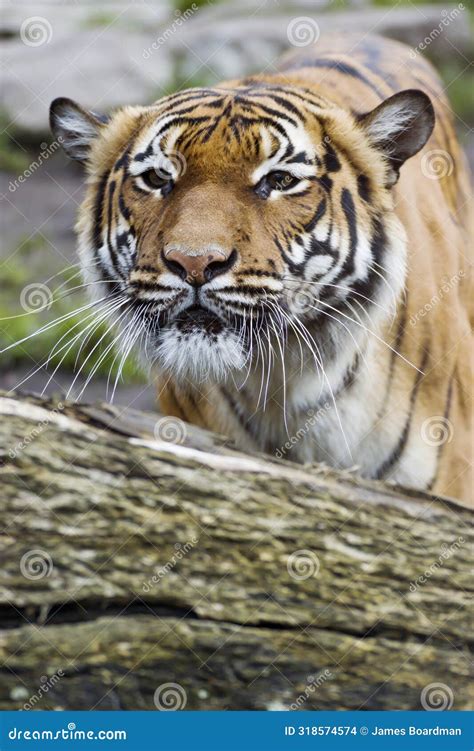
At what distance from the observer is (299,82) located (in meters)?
2.94

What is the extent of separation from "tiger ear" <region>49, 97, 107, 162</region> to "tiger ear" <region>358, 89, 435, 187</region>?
738mm

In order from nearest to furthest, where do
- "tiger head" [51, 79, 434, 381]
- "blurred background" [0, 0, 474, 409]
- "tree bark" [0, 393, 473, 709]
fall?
"tree bark" [0, 393, 473, 709], "tiger head" [51, 79, 434, 381], "blurred background" [0, 0, 474, 409]

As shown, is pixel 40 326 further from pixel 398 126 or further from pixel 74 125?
pixel 398 126

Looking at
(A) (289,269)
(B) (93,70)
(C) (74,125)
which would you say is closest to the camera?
(A) (289,269)

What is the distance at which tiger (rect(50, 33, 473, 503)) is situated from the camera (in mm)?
2305

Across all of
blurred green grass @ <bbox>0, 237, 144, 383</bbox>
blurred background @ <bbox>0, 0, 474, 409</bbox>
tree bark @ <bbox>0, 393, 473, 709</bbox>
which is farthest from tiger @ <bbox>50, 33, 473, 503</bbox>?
blurred background @ <bbox>0, 0, 474, 409</bbox>

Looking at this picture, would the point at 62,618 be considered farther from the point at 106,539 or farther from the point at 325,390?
the point at 325,390

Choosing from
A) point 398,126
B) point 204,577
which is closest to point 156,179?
point 398,126

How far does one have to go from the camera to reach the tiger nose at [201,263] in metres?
2.19

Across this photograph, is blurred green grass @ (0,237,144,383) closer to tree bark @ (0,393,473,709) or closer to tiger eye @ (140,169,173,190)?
tiger eye @ (140,169,173,190)

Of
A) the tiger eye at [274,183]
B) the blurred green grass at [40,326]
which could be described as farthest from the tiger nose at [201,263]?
the blurred green grass at [40,326]

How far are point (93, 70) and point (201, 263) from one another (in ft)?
16.6

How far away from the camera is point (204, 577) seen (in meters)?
2.19

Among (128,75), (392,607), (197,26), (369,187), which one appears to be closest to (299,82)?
(369,187)
